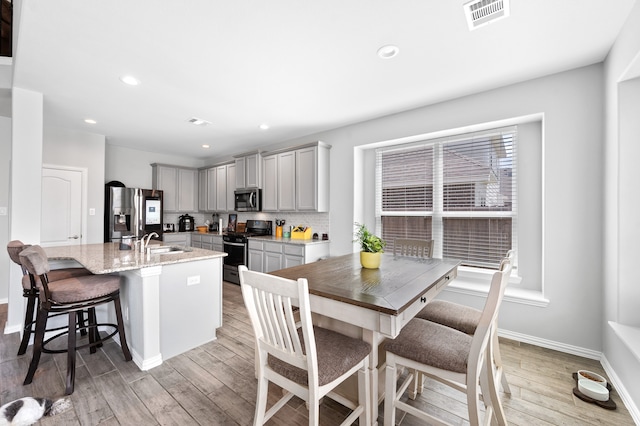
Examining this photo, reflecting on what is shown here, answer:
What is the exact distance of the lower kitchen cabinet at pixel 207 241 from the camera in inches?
216

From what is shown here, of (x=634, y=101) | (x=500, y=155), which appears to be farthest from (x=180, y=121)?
(x=634, y=101)

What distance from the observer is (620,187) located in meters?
2.08

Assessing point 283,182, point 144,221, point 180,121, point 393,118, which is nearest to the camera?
point 393,118

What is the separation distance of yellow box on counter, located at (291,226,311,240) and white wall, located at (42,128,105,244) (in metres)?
3.40

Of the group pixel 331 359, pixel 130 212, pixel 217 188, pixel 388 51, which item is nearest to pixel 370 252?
pixel 331 359

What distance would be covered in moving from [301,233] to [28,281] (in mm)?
3259

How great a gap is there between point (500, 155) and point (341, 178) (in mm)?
2125

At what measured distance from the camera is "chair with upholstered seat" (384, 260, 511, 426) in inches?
51.2

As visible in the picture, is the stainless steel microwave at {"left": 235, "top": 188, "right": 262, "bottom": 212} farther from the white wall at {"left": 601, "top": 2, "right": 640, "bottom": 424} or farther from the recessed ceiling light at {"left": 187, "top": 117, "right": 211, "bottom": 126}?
the white wall at {"left": 601, "top": 2, "right": 640, "bottom": 424}

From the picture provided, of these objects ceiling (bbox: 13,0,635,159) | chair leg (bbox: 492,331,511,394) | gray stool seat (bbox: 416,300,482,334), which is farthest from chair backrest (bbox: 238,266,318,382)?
ceiling (bbox: 13,0,635,159)

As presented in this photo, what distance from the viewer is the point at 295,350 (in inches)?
52.2

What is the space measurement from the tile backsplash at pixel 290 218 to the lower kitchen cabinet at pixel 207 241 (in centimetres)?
71

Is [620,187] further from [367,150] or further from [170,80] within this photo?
[170,80]

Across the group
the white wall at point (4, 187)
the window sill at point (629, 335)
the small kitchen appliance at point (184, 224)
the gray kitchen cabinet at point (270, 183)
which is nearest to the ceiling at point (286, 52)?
the white wall at point (4, 187)
